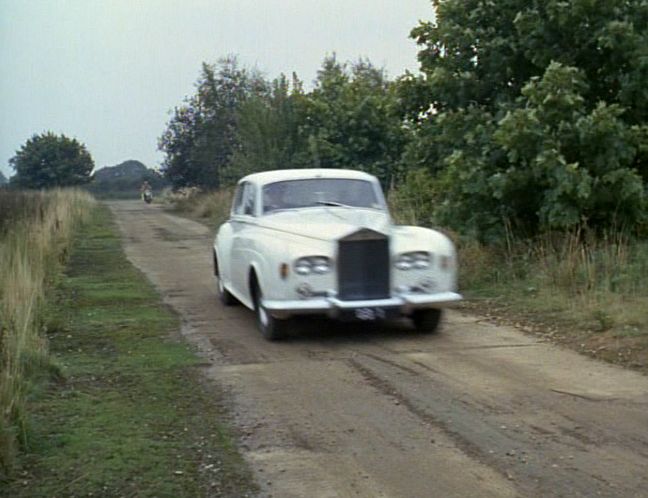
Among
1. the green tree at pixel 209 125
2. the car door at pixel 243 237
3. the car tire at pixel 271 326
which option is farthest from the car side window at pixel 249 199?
the green tree at pixel 209 125

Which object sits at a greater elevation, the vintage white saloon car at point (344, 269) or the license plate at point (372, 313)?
the vintage white saloon car at point (344, 269)

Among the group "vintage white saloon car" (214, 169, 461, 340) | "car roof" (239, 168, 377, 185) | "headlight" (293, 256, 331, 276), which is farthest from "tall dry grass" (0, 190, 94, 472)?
"car roof" (239, 168, 377, 185)

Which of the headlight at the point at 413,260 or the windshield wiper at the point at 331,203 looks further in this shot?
the windshield wiper at the point at 331,203

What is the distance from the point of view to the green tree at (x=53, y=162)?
51500 mm

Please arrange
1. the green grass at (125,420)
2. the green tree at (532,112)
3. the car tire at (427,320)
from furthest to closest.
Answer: the green tree at (532,112), the car tire at (427,320), the green grass at (125,420)

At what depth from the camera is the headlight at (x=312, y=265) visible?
8.94 m

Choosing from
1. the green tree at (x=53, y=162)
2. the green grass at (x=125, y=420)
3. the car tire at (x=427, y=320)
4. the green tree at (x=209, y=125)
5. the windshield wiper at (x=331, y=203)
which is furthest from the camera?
the green tree at (x=53, y=162)

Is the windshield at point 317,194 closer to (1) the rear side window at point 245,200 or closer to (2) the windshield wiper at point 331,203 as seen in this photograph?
(2) the windshield wiper at point 331,203

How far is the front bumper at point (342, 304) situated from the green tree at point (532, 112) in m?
3.51

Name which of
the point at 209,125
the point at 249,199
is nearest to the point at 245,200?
the point at 249,199

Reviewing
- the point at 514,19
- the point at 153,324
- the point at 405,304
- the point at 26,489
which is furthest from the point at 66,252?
the point at 26,489

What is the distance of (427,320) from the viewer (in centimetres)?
955

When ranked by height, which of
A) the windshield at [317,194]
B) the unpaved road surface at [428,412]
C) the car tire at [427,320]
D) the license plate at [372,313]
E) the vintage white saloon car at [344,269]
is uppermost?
the windshield at [317,194]

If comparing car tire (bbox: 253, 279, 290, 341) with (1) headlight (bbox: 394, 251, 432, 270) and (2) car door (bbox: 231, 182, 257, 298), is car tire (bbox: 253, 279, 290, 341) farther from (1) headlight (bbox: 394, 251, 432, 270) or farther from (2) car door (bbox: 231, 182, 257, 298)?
(1) headlight (bbox: 394, 251, 432, 270)
